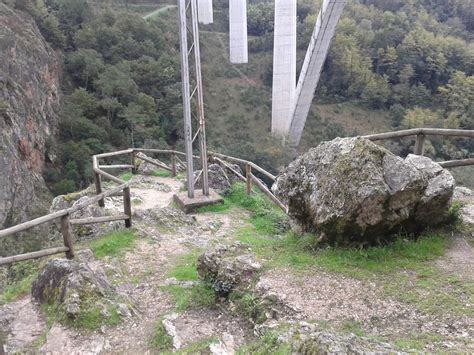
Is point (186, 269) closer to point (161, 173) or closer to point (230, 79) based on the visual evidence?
point (161, 173)

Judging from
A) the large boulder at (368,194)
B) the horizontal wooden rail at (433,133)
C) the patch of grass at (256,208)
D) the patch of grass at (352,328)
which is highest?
the horizontal wooden rail at (433,133)

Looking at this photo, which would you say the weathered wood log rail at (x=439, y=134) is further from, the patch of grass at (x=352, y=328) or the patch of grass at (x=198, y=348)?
the patch of grass at (x=198, y=348)

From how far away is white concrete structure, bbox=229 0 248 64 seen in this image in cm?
2980

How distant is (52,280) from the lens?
3.77m

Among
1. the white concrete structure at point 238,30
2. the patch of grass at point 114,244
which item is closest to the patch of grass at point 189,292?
the patch of grass at point 114,244

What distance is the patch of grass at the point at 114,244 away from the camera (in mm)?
5011

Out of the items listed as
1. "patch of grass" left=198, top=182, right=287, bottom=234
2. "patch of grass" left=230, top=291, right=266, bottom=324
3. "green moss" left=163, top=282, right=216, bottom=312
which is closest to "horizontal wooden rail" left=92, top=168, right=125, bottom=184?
"patch of grass" left=198, top=182, right=287, bottom=234

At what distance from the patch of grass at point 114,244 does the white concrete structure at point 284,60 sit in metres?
18.9

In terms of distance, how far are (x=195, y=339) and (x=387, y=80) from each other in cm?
3602

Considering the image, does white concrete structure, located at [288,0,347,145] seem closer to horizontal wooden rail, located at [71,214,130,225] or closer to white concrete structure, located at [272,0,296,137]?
white concrete structure, located at [272,0,296,137]

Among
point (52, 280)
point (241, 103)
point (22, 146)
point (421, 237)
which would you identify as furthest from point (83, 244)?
point (241, 103)

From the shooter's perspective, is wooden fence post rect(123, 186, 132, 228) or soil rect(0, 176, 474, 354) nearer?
soil rect(0, 176, 474, 354)

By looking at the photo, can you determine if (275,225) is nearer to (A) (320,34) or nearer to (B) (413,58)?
(A) (320,34)

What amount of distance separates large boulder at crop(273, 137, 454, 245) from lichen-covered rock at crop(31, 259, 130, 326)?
1.99 m
